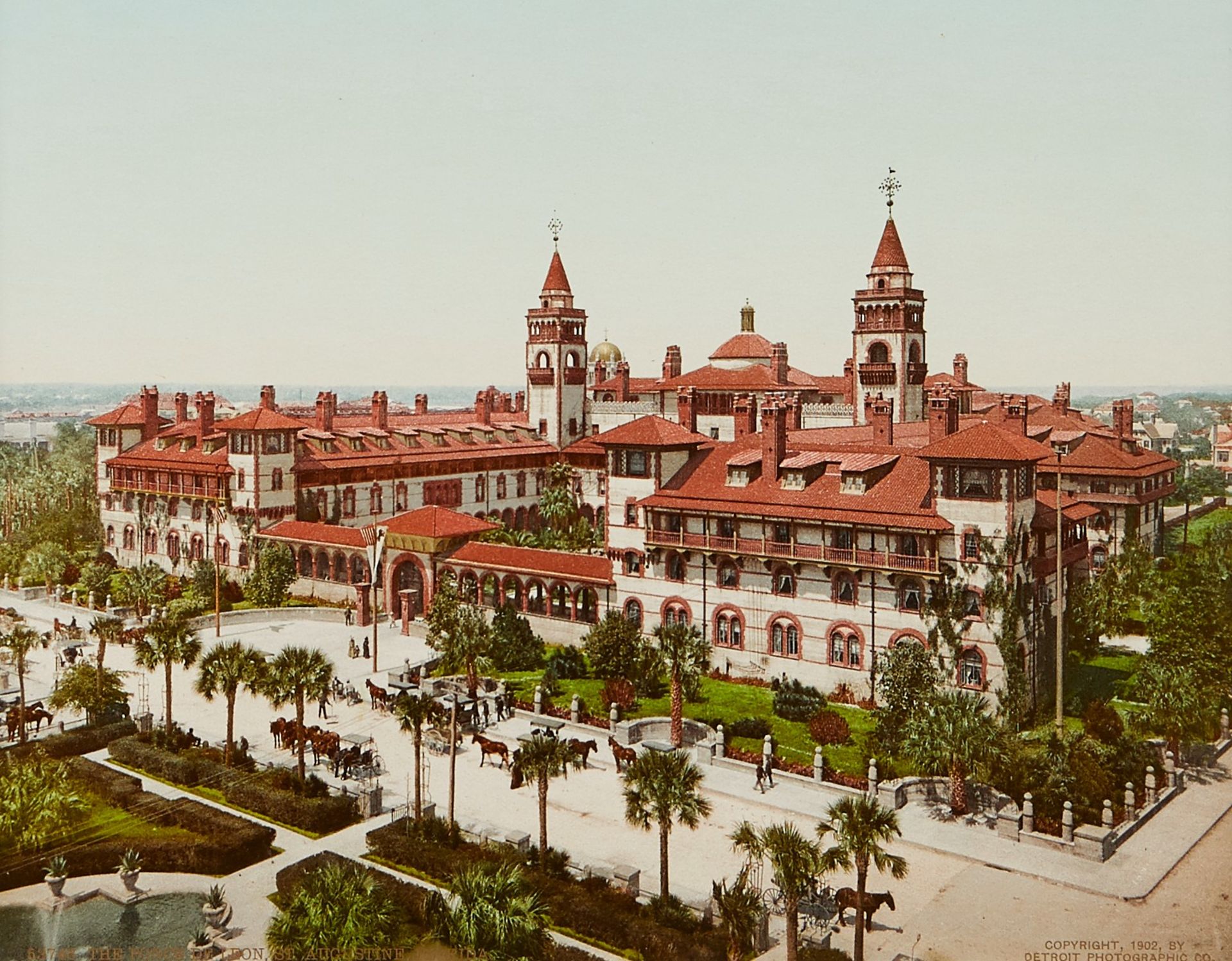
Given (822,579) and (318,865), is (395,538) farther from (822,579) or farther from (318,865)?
(318,865)

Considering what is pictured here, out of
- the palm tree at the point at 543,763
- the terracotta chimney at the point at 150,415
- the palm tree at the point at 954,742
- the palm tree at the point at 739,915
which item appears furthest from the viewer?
the terracotta chimney at the point at 150,415

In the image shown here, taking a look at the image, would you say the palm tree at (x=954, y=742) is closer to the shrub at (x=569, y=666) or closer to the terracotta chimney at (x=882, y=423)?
the shrub at (x=569, y=666)

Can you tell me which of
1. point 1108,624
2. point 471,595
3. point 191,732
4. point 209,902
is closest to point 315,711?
point 191,732

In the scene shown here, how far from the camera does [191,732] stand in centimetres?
4150

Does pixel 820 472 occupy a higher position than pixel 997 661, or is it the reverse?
pixel 820 472

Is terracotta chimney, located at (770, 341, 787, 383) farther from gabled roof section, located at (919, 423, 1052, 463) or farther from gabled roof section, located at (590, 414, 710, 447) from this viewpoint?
gabled roof section, located at (919, 423, 1052, 463)

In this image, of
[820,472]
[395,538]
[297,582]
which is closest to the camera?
[820,472]

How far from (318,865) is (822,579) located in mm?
26636

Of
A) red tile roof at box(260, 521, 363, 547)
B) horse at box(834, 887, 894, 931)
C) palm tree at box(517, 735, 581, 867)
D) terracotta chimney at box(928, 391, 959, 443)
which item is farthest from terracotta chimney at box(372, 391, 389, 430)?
horse at box(834, 887, 894, 931)

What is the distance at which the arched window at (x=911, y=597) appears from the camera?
44875 millimetres

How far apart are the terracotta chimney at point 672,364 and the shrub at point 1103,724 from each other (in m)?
66.1

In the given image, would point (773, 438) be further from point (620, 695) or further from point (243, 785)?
point (243, 785)

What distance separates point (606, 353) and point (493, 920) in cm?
11475

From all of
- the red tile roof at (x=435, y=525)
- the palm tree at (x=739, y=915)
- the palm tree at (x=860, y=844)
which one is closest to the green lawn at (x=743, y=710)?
the red tile roof at (x=435, y=525)
